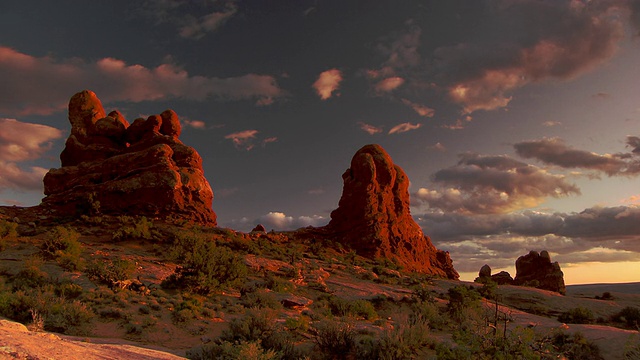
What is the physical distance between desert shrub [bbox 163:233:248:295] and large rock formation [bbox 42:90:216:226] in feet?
41.1

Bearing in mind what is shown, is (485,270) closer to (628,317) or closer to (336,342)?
(628,317)

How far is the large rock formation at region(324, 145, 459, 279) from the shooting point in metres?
43.8

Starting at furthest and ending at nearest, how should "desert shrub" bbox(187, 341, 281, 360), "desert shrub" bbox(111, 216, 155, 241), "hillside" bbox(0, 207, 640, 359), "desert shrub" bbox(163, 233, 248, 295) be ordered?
1. "desert shrub" bbox(111, 216, 155, 241)
2. "desert shrub" bbox(163, 233, 248, 295)
3. "hillside" bbox(0, 207, 640, 359)
4. "desert shrub" bbox(187, 341, 281, 360)

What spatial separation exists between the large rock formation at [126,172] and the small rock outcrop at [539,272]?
42144 mm

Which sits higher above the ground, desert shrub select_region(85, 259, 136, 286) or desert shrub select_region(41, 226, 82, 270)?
desert shrub select_region(41, 226, 82, 270)

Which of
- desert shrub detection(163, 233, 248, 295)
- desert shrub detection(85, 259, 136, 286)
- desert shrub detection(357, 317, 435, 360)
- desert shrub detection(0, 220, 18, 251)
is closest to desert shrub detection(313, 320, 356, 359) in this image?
desert shrub detection(357, 317, 435, 360)

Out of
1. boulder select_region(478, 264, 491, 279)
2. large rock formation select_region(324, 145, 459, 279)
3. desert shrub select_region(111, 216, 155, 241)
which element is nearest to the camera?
desert shrub select_region(111, 216, 155, 241)

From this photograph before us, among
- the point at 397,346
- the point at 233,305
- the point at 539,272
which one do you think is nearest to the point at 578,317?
the point at 397,346

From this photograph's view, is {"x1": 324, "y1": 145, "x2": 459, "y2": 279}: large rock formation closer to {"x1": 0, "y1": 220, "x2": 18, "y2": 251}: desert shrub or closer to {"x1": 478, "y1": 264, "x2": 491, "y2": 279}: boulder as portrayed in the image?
{"x1": 478, "y1": 264, "x2": 491, "y2": 279}: boulder

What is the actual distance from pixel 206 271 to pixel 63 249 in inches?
395

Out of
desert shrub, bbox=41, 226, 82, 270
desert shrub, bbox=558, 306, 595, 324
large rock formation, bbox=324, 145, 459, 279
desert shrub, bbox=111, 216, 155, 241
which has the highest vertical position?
large rock formation, bbox=324, 145, 459, 279

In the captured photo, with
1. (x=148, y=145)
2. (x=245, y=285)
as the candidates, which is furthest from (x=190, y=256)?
(x=148, y=145)

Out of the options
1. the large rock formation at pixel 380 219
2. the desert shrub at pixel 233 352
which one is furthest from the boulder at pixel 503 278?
the desert shrub at pixel 233 352

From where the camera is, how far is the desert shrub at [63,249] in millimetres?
20422
